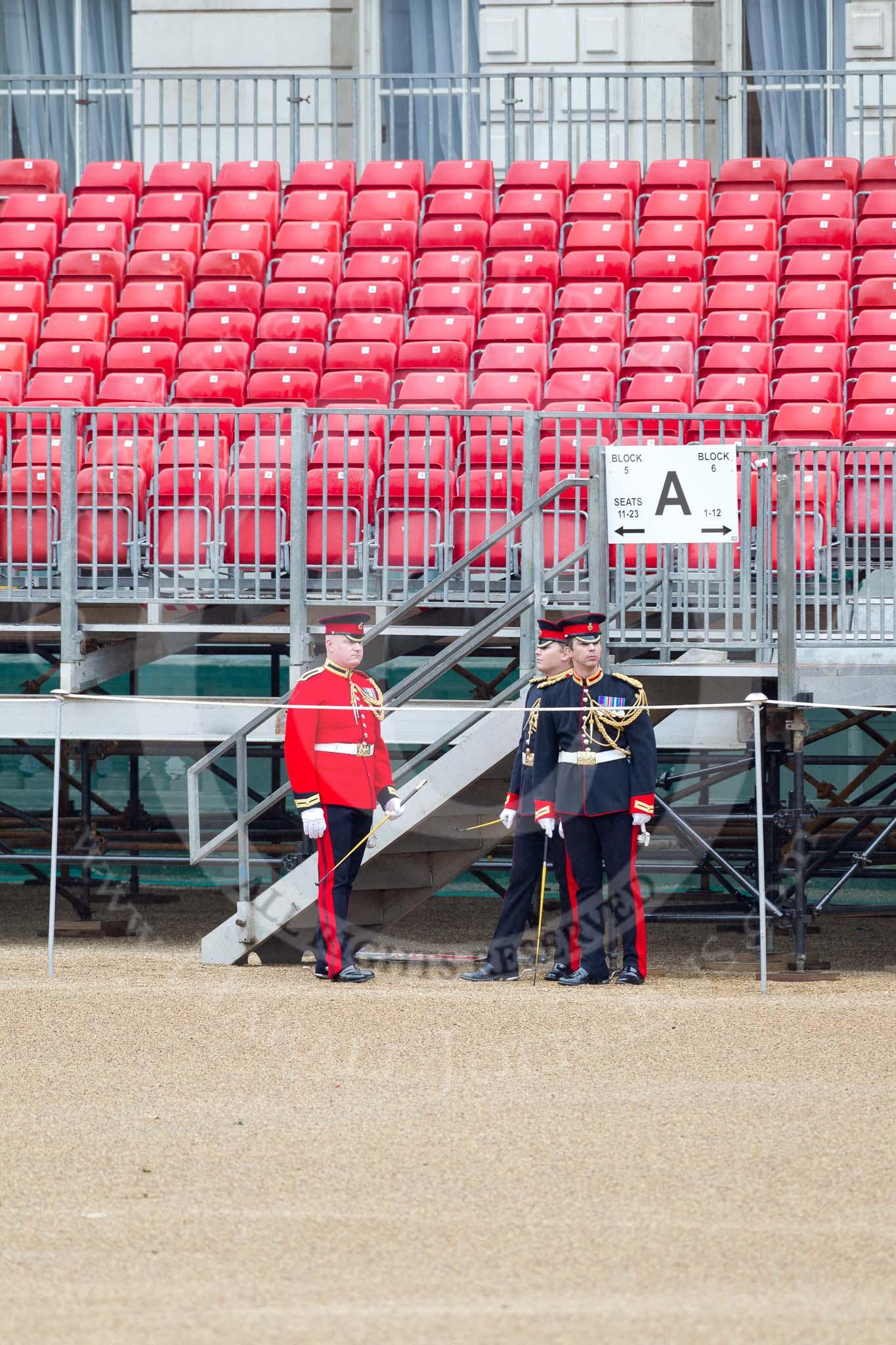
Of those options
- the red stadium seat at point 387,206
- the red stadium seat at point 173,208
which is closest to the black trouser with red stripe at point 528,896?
the red stadium seat at point 387,206

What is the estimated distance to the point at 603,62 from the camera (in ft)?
47.6

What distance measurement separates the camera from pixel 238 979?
8312 millimetres

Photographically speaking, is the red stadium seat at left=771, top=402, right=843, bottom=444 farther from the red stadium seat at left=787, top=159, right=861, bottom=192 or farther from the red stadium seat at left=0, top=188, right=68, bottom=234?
the red stadium seat at left=0, top=188, right=68, bottom=234

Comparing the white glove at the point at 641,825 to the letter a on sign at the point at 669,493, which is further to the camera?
the letter a on sign at the point at 669,493

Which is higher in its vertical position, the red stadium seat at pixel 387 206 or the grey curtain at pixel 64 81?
the grey curtain at pixel 64 81

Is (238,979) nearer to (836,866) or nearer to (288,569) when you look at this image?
(288,569)

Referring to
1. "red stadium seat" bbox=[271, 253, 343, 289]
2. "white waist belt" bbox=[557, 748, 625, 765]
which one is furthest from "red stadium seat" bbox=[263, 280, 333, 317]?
"white waist belt" bbox=[557, 748, 625, 765]

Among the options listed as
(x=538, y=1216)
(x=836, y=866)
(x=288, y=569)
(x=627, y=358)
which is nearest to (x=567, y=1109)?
(x=538, y=1216)

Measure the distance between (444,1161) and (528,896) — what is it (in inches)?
123

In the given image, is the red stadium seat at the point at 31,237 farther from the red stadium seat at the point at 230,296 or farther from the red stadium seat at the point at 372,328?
the red stadium seat at the point at 372,328

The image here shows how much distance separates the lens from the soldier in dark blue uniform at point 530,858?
8.16 metres

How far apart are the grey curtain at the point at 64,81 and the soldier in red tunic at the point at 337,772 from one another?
7569 mm

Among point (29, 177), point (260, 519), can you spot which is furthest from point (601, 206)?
point (260, 519)

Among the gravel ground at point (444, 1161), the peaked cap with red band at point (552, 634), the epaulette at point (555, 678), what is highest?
the peaked cap with red band at point (552, 634)
